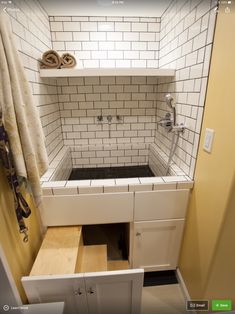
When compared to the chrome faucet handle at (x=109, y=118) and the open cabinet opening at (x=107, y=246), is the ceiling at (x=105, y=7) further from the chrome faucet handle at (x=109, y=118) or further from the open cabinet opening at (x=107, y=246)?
the open cabinet opening at (x=107, y=246)

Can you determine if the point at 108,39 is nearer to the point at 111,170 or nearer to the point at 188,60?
the point at 188,60

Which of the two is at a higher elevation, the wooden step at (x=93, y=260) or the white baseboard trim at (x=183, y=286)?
the wooden step at (x=93, y=260)

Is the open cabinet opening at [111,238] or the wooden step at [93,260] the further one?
the open cabinet opening at [111,238]

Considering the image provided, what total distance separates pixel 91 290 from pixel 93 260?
331 millimetres

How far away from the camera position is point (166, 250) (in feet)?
4.02

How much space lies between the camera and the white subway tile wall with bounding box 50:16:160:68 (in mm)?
1438

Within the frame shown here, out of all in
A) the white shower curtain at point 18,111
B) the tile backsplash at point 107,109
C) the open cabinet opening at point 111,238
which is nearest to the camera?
the white shower curtain at point 18,111

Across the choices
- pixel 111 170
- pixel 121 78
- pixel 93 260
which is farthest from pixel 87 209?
pixel 121 78

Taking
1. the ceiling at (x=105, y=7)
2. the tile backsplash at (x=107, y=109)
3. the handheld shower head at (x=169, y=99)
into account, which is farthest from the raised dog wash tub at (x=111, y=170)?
the ceiling at (x=105, y=7)

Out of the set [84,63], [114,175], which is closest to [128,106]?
[84,63]

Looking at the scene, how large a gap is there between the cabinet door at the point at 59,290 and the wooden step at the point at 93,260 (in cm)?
20

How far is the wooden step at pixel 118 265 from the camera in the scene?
51.9 inches

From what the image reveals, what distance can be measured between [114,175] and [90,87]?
2.85 feet

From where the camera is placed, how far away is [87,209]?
1.04 meters
